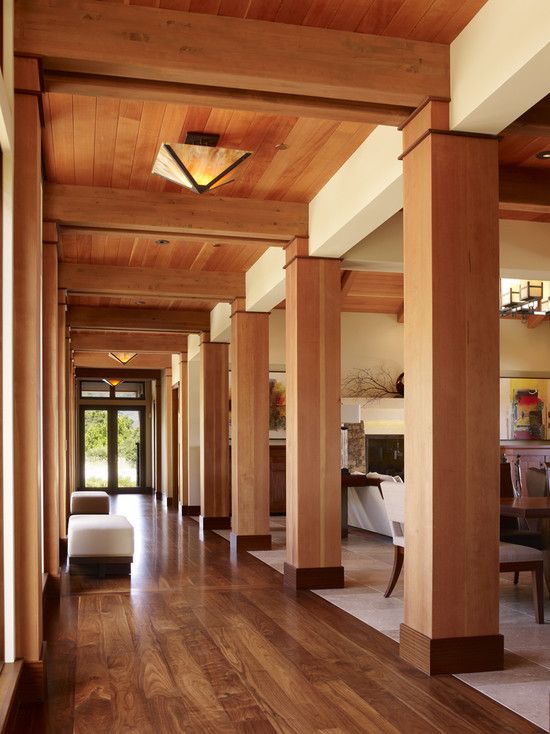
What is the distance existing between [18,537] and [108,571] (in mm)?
3915

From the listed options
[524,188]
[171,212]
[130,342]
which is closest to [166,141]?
[171,212]

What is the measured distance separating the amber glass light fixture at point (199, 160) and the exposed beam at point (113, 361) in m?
11.7

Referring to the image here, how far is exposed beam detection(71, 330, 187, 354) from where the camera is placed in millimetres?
14492

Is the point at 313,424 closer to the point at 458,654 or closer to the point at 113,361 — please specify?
the point at 458,654

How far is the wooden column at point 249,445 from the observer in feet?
30.6

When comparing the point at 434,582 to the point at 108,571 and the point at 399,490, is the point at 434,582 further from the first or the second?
the point at 108,571

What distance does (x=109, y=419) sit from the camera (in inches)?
840

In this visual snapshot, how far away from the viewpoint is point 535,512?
5367mm

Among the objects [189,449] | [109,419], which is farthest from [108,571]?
[109,419]

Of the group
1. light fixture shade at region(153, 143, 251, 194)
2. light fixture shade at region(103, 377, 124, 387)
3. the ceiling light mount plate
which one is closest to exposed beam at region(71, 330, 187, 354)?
light fixture shade at region(103, 377, 124, 387)

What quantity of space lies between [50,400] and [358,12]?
367 cm

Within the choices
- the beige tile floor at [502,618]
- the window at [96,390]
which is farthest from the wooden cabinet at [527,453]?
the window at [96,390]

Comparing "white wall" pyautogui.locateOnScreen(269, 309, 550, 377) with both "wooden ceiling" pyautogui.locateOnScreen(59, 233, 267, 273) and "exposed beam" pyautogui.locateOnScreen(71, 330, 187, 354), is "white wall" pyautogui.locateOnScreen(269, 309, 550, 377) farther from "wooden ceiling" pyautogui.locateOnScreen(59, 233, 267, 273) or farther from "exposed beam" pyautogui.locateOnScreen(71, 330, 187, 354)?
"wooden ceiling" pyautogui.locateOnScreen(59, 233, 267, 273)

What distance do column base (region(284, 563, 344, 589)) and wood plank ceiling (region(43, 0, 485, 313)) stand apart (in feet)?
10.2
